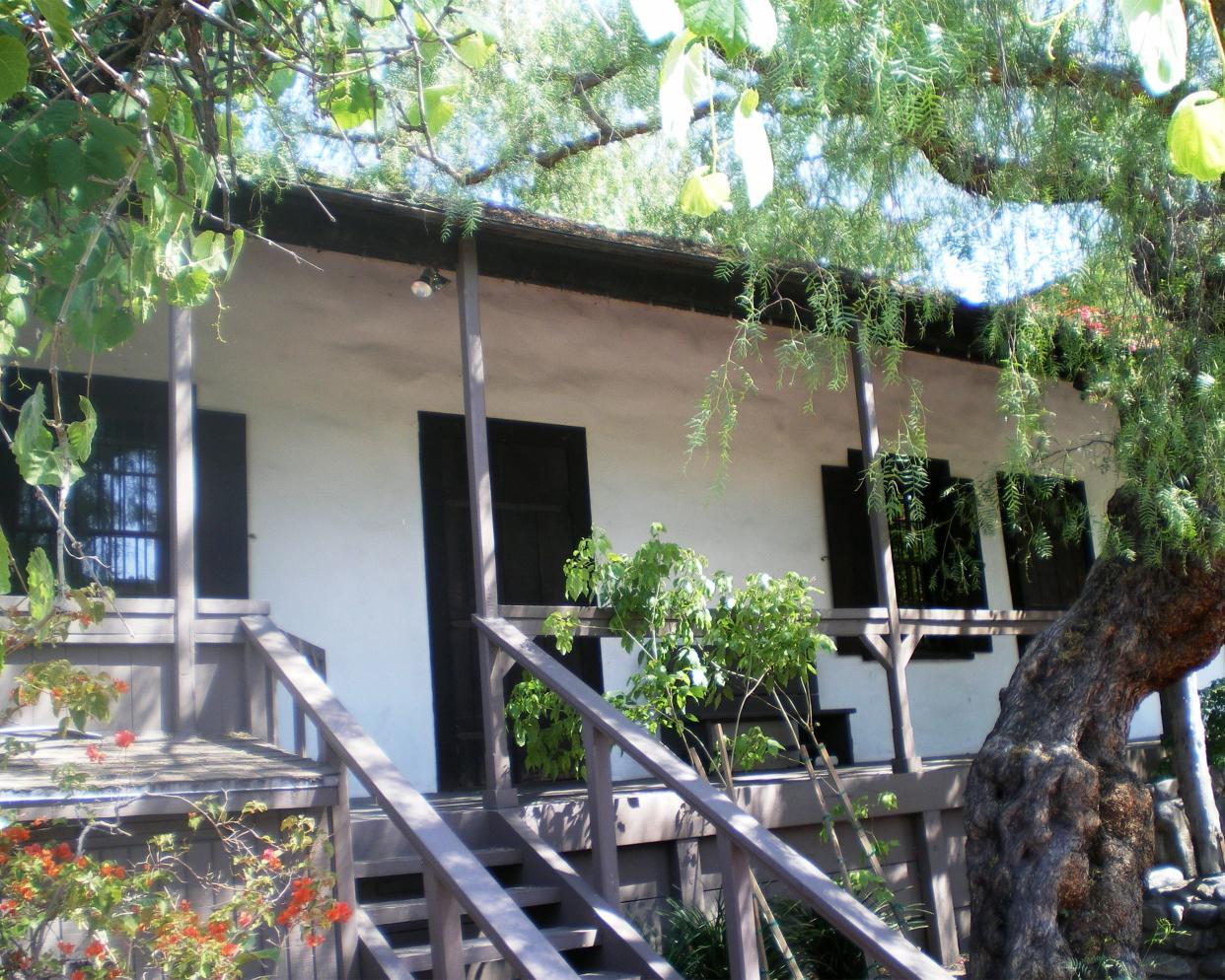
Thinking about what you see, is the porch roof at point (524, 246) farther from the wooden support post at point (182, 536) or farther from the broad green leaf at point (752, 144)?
the broad green leaf at point (752, 144)

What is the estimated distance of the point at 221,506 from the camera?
6.82 meters

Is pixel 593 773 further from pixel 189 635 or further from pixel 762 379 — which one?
pixel 762 379

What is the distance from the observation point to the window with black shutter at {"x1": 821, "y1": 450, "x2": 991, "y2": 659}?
9281mm

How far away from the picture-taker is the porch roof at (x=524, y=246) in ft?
A: 19.5

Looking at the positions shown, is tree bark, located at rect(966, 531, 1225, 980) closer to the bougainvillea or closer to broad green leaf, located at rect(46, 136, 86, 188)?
the bougainvillea

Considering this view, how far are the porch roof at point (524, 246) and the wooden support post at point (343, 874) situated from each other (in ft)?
8.31

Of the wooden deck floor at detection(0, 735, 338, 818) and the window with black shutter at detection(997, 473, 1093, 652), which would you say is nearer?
the wooden deck floor at detection(0, 735, 338, 818)

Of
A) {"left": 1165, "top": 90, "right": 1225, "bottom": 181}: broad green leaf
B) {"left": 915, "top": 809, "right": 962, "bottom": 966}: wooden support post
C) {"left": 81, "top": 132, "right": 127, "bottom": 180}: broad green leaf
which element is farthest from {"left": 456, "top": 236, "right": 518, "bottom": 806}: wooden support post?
{"left": 1165, "top": 90, "right": 1225, "bottom": 181}: broad green leaf

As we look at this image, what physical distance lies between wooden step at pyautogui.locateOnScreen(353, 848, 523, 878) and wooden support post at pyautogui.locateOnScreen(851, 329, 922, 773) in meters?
2.70

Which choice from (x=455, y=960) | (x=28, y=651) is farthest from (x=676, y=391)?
(x=455, y=960)

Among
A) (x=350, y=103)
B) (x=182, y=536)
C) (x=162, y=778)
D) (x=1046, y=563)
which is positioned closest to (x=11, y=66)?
(x=350, y=103)

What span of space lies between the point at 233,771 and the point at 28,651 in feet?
3.88

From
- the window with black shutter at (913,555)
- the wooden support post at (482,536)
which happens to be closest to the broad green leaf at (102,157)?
the wooden support post at (482,536)

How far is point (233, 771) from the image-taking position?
447cm
